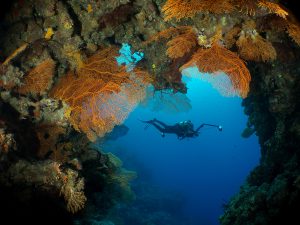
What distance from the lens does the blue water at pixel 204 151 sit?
62406mm

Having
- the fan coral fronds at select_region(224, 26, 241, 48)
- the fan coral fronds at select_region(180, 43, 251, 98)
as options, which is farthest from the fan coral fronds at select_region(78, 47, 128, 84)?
the fan coral fronds at select_region(224, 26, 241, 48)

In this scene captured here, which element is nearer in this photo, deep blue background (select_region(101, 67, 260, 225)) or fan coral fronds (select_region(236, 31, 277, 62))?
fan coral fronds (select_region(236, 31, 277, 62))

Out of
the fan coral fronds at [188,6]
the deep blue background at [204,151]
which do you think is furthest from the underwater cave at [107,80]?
the deep blue background at [204,151]

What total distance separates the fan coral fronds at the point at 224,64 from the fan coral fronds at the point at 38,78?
2845 millimetres

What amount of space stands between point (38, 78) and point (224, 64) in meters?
3.70

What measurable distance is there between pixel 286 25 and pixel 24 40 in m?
4.93

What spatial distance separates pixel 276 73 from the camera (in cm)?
718

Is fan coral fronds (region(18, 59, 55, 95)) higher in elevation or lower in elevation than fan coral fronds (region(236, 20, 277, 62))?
lower

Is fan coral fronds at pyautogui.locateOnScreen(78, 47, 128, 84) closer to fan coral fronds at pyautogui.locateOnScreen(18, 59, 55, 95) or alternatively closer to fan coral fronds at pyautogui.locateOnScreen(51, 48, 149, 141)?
fan coral fronds at pyautogui.locateOnScreen(51, 48, 149, 141)

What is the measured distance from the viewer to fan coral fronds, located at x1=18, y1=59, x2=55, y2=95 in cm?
577

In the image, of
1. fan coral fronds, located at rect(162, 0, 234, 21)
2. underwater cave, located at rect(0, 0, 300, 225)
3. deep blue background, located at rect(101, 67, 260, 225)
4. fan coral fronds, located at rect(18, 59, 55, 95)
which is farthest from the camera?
deep blue background, located at rect(101, 67, 260, 225)

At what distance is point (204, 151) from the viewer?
97.8 m

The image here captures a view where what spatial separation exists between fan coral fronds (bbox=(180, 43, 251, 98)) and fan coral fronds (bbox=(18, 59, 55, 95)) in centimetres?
284

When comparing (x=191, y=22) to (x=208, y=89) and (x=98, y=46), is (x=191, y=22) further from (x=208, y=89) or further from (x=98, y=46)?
(x=208, y=89)
